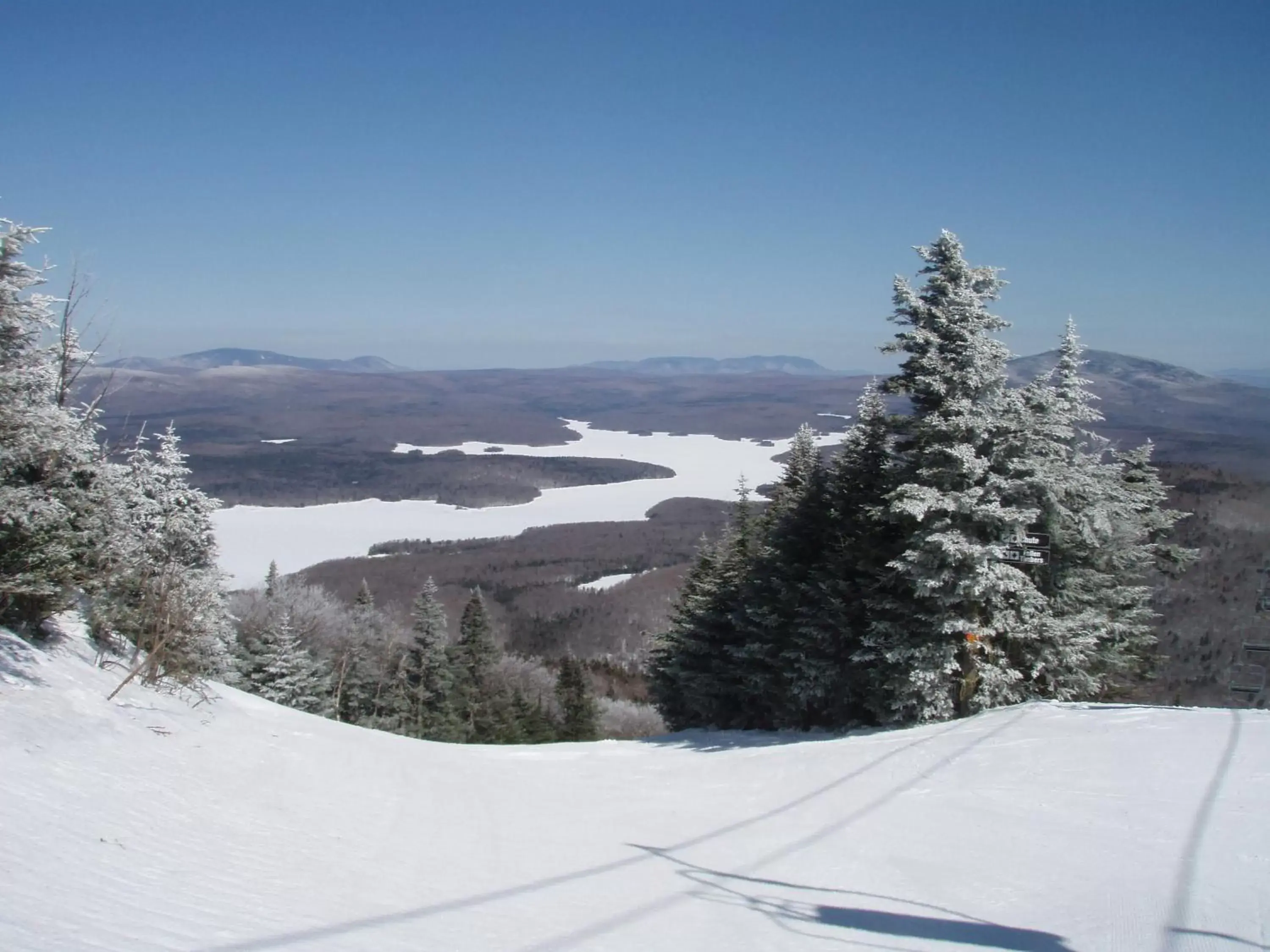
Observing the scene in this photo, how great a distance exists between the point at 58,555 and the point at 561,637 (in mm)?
69884

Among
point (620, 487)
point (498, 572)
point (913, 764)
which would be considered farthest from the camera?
point (620, 487)

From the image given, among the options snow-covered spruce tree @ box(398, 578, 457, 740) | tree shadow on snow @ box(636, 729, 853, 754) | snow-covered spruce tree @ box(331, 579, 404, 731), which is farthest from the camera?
snow-covered spruce tree @ box(331, 579, 404, 731)

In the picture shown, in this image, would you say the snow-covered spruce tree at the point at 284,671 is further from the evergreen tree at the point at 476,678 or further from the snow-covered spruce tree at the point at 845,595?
the snow-covered spruce tree at the point at 845,595

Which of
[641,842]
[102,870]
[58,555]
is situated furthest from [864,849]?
[58,555]

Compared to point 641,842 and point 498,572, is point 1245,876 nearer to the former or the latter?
point 641,842

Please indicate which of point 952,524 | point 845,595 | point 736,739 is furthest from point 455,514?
point 952,524

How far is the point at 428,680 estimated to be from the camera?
1526 inches

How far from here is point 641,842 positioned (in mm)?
10656

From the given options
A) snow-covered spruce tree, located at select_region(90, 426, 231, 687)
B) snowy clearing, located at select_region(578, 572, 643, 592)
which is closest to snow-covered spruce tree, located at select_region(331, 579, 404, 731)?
snow-covered spruce tree, located at select_region(90, 426, 231, 687)

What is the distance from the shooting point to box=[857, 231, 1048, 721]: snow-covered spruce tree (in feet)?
52.4

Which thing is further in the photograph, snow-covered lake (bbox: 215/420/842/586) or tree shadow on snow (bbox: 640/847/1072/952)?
snow-covered lake (bbox: 215/420/842/586)

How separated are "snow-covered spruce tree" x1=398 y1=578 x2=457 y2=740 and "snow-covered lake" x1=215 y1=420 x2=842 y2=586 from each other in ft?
109

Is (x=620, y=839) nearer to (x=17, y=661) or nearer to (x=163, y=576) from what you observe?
(x=17, y=661)

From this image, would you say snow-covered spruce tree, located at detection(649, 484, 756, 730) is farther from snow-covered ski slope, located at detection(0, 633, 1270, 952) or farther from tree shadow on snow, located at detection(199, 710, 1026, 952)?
snow-covered ski slope, located at detection(0, 633, 1270, 952)
